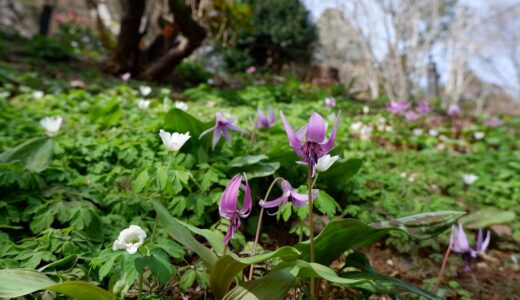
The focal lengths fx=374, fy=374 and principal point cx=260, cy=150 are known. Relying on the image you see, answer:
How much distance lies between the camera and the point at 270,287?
1.27 m

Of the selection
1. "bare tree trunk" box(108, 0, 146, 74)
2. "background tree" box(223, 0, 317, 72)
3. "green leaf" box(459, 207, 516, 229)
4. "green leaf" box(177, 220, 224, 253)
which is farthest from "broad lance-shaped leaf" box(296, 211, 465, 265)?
"background tree" box(223, 0, 317, 72)

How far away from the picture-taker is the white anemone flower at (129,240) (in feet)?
3.99

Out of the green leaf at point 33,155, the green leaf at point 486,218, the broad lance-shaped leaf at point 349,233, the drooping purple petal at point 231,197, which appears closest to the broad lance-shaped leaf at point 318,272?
the broad lance-shaped leaf at point 349,233

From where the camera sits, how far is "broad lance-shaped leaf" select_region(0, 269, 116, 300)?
108cm

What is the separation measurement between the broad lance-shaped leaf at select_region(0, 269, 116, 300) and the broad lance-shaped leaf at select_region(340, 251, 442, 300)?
943 millimetres

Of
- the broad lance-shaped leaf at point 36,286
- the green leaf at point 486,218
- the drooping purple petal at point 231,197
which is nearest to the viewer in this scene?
the broad lance-shaped leaf at point 36,286

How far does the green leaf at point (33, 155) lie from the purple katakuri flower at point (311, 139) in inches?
58.2

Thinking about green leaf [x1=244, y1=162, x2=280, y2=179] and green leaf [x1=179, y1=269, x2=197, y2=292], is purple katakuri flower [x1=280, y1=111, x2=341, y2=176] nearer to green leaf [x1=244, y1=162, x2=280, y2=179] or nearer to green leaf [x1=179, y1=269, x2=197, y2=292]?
green leaf [x1=179, y1=269, x2=197, y2=292]

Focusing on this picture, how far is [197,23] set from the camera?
607 centimetres

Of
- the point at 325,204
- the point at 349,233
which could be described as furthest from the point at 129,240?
the point at 349,233

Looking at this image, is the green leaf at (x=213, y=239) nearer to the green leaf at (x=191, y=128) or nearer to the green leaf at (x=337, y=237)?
the green leaf at (x=337, y=237)

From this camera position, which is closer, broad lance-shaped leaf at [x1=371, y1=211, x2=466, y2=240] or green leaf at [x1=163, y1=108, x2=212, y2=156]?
broad lance-shaped leaf at [x1=371, y1=211, x2=466, y2=240]

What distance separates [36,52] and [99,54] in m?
3.38

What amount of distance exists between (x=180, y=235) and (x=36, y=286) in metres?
0.45
